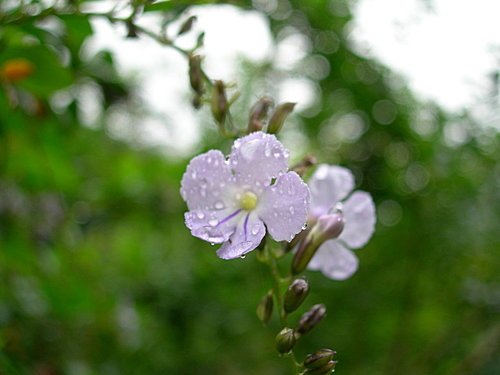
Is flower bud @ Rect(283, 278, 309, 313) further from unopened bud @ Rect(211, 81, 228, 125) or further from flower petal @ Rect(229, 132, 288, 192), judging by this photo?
unopened bud @ Rect(211, 81, 228, 125)

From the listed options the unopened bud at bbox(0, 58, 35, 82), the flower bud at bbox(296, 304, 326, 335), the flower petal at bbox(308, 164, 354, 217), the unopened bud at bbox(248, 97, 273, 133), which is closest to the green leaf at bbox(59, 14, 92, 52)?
the unopened bud at bbox(0, 58, 35, 82)

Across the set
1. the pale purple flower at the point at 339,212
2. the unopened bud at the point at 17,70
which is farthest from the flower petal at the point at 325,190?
the unopened bud at the point at 17,70

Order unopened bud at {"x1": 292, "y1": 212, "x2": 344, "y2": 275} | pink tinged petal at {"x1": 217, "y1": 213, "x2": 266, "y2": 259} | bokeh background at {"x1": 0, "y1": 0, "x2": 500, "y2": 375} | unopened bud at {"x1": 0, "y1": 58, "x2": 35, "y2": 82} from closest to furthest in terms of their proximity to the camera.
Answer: pink tinged petal at {"x1": 217, "y1": 213, "x2": 266, "y2": 259}, unopened bud at {"x1": 292, "y1": 212, "x2": 344, "y2": 275}, unopened bud at {"x1": 0, "y1": 58, "x2": 35, "y2": 82}, bokeh background at {"x1": 0, "y1": 0, "x2": 500, "y2": 375}

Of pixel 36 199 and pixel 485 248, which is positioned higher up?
pixel 485 248

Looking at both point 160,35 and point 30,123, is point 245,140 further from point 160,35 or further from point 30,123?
point 30,123

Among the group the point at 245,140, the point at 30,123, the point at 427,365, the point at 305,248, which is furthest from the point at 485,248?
→ the point at 30,123

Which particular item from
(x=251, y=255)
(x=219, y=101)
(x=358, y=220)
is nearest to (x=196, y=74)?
(x=219, y=101)

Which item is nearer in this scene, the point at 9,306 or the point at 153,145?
the point at 9,306
